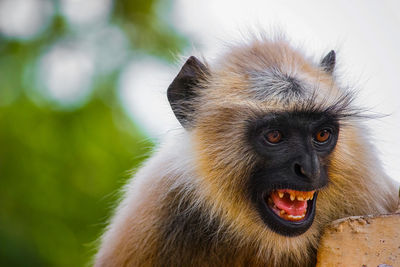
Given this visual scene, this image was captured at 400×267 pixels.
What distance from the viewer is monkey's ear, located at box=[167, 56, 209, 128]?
181 inches

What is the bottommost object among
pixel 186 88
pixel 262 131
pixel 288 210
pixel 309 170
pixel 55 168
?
pixel 55 168

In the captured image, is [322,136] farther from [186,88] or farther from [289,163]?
[186,88]

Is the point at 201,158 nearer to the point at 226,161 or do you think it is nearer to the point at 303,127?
the point at 226,161

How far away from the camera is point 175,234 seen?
4.51 meters

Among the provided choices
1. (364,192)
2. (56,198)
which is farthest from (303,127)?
(56,198)

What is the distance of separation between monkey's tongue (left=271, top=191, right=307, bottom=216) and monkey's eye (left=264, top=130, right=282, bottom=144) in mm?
318

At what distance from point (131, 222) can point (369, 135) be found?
1.74m

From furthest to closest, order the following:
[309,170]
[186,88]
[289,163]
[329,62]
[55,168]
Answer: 1. [55,168]
2. [329,62]
3. [186,88]
4. [289,163]
5. [309,170]

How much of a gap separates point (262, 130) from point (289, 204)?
497mm

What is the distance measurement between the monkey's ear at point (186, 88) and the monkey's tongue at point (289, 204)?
0.84 m

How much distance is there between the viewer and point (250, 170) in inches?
172

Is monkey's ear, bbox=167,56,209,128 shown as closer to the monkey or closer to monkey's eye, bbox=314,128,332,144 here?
the monkey

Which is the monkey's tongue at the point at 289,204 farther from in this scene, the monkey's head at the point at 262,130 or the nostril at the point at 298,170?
the nostril at the point at 298,170

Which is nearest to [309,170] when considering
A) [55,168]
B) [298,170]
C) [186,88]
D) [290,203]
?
[298,170]
